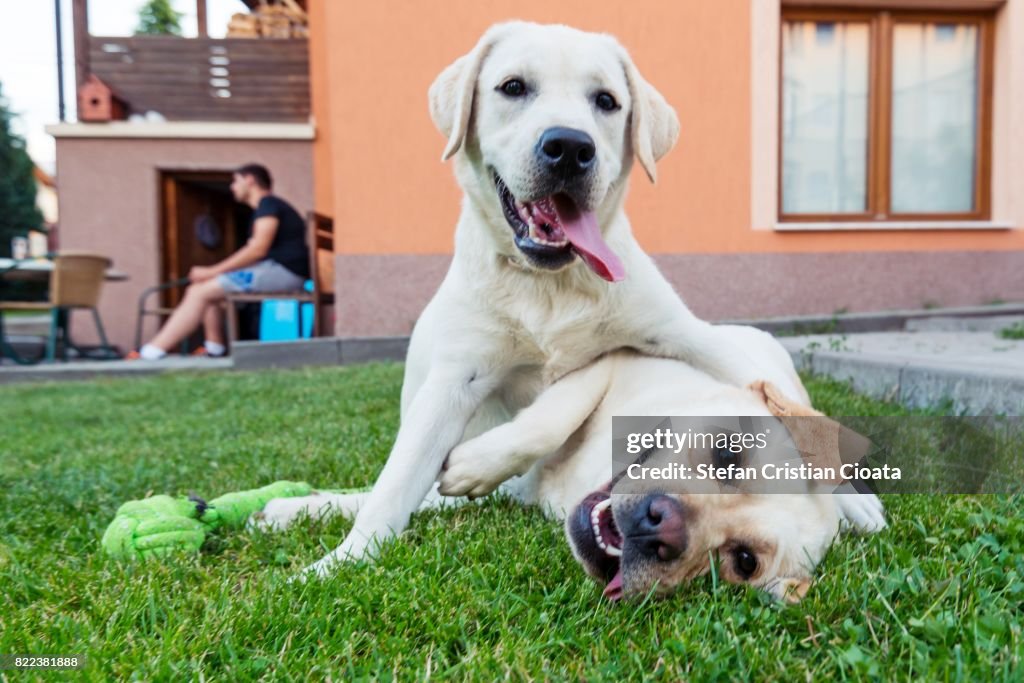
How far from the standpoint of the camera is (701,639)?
1.43m

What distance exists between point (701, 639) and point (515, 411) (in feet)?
4.38

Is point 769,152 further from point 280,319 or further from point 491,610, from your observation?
point 491,610

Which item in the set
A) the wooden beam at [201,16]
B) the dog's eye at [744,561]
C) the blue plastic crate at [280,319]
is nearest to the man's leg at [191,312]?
the blue plastic crate at [280,319]

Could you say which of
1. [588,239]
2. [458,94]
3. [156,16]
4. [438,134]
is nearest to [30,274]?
[438,134]

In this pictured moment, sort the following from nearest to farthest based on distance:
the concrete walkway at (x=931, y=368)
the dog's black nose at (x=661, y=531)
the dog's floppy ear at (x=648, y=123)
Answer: the dog's black nose at (x=661, y=531)
the dog's floppy ear at (x=648, y=123)
the concrete walkway at (x=931, y=368)

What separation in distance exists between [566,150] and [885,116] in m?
7.37

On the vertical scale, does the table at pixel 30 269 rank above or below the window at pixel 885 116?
below

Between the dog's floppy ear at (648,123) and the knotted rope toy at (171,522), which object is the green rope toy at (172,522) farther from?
the dog's floppy ear at (648,123)

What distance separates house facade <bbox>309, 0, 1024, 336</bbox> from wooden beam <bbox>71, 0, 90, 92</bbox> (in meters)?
3.86

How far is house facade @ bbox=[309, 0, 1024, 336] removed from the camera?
741 centimetres

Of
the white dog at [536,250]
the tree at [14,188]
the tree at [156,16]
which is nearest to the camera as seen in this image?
the white dog at [536,250]

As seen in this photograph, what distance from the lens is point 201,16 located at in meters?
10.5

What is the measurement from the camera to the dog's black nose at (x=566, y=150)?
7.34 feet

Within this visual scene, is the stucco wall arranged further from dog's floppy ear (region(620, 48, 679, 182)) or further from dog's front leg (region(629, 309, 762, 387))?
dog's front leg (region(629, 309, 762, 387))
